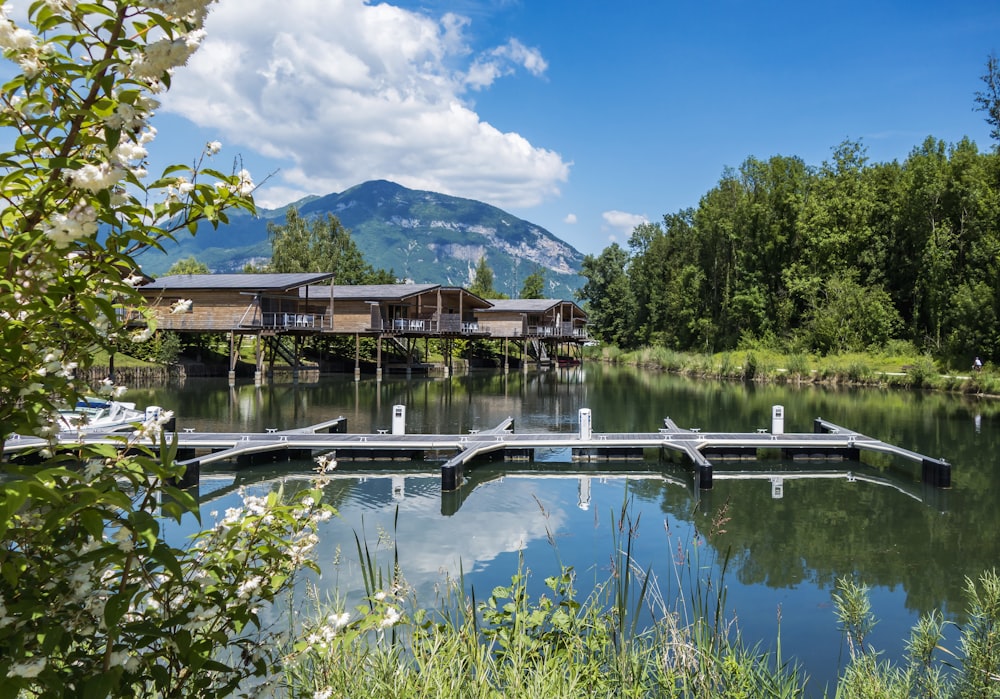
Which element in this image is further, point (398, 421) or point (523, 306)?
point (523, 306)

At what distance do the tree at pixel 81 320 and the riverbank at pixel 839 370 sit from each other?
3541 centimetres

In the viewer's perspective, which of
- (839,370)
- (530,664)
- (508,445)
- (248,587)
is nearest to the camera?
(248,587)

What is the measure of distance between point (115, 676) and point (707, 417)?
22433mm

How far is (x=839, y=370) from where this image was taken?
3741 cm

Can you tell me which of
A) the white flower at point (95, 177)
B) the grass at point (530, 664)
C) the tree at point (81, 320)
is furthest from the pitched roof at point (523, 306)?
the white flower at point (95, 177)

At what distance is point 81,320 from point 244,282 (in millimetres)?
38154

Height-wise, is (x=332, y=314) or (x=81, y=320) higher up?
(x=332, y=314)

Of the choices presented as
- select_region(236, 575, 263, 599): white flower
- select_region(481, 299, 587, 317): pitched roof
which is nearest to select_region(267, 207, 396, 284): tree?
select_region(481, 299, 587, 317): pitched roof

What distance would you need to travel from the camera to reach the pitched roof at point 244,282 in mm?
36281

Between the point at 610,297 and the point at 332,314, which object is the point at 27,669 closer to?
the point at 332,314

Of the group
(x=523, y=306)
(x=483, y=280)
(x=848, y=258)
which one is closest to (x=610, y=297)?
(x=483, y=280)

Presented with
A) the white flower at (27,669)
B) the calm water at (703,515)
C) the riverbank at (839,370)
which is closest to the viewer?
the white flower at (27,669)

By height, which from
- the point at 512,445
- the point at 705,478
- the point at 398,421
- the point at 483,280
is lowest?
the point at 705,478

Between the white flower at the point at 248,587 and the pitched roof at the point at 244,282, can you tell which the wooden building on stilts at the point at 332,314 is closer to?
the pitched roof at the point at 244,282
